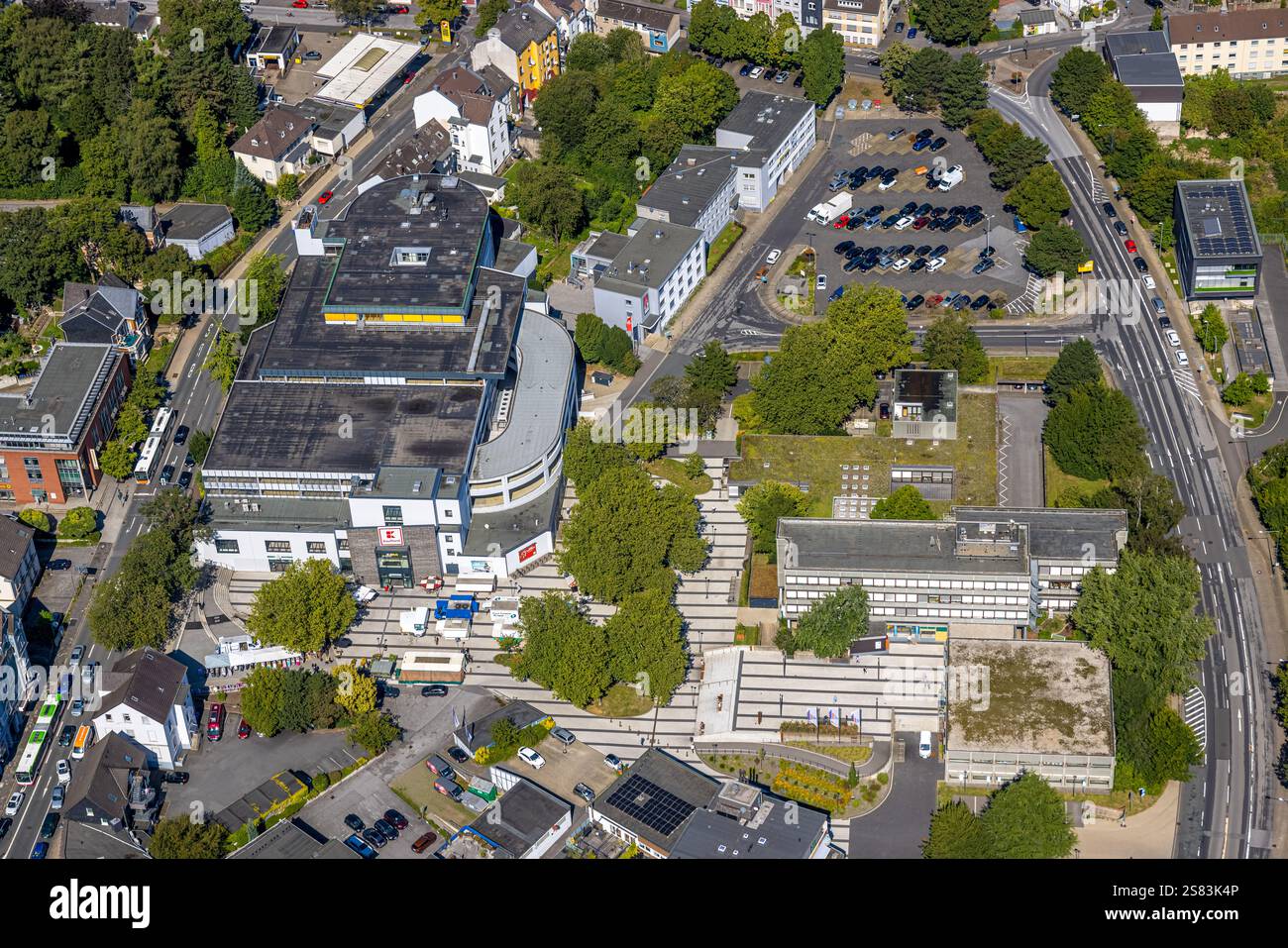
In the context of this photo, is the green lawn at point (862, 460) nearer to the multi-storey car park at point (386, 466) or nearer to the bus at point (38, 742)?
the multi-storey car park at point (386, 466)

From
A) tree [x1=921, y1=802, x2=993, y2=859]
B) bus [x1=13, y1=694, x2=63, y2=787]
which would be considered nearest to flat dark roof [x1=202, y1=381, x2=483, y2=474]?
bus [x1=13, y1=694, x2=63, y2=787]

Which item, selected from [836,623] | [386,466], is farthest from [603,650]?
[386,466]

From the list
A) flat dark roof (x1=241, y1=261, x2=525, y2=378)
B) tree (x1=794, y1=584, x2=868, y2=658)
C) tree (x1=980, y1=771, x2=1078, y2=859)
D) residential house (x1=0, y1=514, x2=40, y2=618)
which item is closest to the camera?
tree (x1=980, y1=771, x2=1078, y2=859)

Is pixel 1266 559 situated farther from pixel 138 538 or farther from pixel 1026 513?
pixel 138 538

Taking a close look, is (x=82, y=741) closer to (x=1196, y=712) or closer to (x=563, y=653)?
(x=563, y=653)

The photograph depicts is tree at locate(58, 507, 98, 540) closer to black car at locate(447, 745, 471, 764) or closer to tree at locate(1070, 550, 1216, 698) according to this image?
black car at locate(447, 745, 471, 764)

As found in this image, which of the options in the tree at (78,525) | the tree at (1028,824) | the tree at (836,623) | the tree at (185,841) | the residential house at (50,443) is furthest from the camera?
the residential house at (50,443)

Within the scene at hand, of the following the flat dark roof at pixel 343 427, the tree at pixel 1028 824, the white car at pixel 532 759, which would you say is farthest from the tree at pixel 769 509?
the tree at pixel 1028 824
